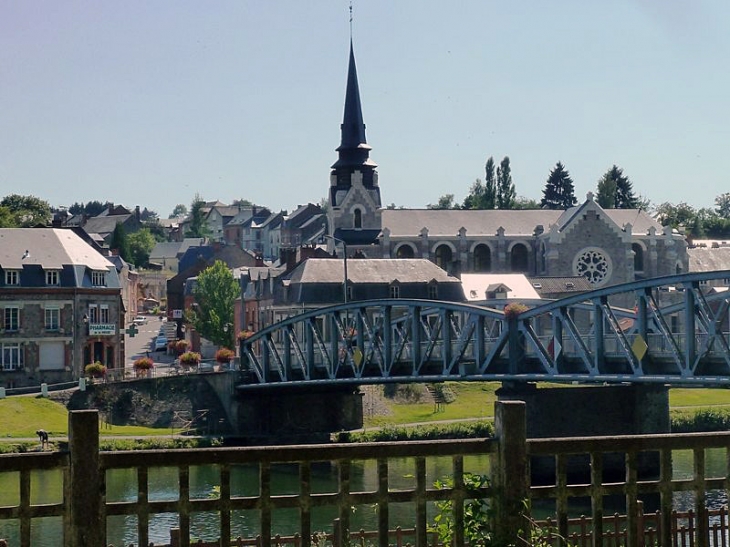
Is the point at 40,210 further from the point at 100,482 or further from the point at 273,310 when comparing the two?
the point at 100,482

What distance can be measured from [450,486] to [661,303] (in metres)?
92.7

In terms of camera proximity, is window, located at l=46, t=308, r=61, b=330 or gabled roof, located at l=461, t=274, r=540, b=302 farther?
gabled roof, located at l=461, t=274, r=540, b=302

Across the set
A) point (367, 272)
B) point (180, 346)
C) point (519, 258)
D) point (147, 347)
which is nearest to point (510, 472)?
point (367, 272)

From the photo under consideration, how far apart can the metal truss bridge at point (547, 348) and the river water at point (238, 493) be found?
11.0 ft

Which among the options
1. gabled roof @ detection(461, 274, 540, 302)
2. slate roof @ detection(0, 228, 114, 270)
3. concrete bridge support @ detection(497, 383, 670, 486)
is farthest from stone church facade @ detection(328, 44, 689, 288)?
concrete bridge support @ detection(497, 383, 670, 486)

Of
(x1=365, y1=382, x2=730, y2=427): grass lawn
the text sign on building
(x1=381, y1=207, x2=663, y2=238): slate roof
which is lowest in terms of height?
(x1=365, y1=382, x2=730, y2=427): grass lawn

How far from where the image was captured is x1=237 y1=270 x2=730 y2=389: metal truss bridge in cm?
4134

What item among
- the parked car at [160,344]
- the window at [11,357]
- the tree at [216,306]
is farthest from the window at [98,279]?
the parked car at [160,344]

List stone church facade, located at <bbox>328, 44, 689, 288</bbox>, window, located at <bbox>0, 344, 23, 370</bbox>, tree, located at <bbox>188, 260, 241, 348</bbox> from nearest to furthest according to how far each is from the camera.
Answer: window, located at <bbox>0, 344, 23, 370</bbox>, tree, located at <bbox>188, 260, 241, 348</bbox>, stone church facade, located at <bbox>328, 44, 689, 288</bbox>

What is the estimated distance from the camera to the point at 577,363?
49625mm

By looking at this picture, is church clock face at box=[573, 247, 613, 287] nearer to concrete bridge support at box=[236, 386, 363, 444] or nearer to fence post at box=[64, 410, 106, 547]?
concrete bridge support at box=[236, 386, 363, 444]

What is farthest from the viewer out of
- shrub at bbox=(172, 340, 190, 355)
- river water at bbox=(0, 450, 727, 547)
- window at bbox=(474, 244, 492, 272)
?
window at bbox=(474, 244, 492, 272)

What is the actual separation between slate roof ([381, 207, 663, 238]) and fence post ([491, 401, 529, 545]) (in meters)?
93.3

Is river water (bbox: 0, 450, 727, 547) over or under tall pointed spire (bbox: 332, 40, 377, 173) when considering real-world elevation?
under
